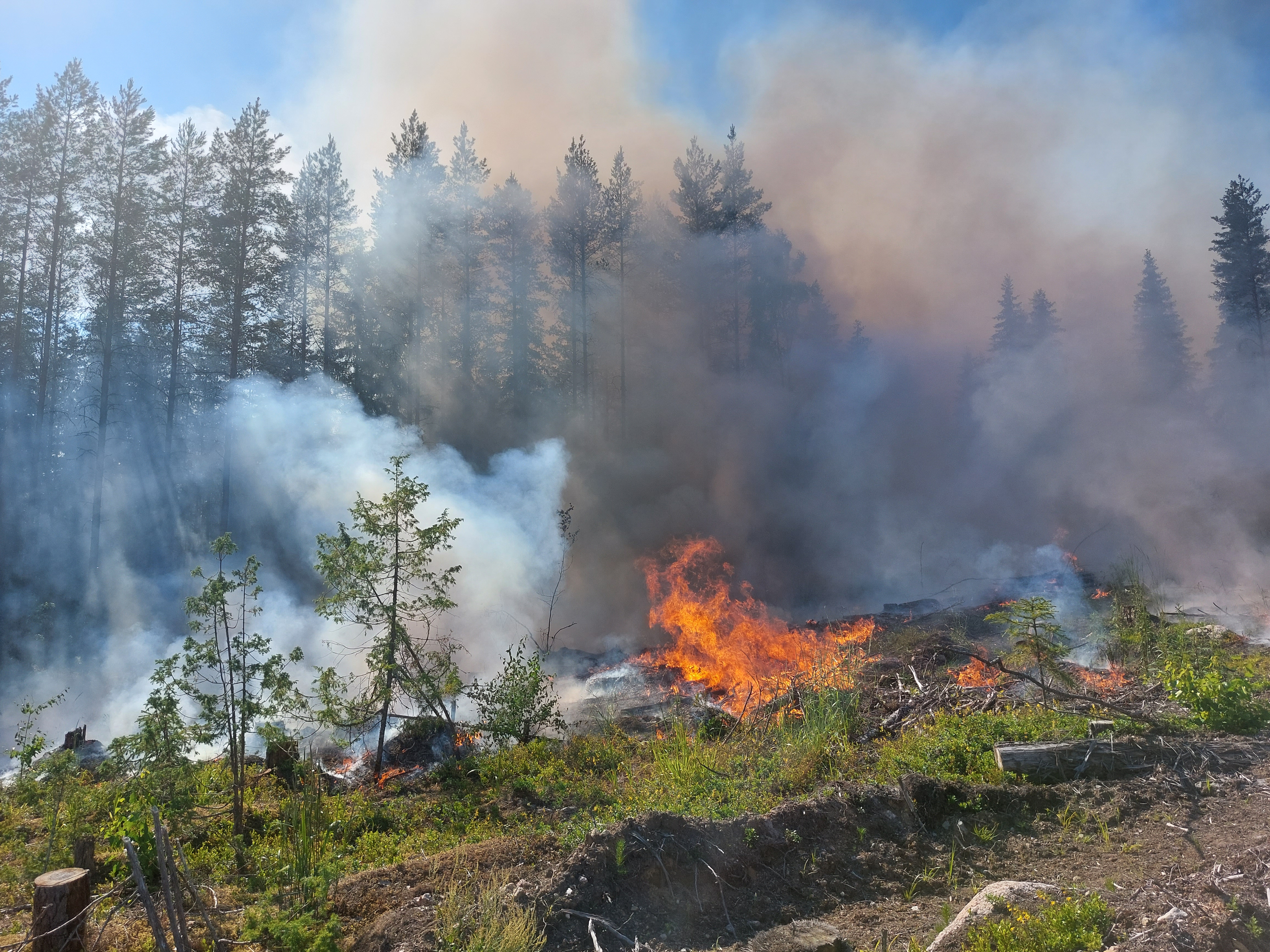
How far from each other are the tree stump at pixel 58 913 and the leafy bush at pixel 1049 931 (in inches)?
196

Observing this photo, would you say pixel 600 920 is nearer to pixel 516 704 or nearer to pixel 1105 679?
A: pixel 516 704

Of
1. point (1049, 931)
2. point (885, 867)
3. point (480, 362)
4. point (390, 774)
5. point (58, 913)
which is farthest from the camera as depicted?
point (480, 362)

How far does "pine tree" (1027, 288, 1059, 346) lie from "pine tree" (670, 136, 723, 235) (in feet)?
51.5

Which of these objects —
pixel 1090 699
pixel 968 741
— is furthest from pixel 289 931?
pixel 1090 699

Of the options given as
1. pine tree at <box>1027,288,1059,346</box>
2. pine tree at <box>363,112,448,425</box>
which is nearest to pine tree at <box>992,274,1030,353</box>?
pine tree at <box>1027,288,1059,346</box>

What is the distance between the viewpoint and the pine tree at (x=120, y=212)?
68.3 ft

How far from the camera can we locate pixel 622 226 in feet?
91.5

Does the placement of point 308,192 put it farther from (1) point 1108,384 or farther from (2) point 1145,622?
(1) point 1108,384

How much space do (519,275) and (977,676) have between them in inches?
916

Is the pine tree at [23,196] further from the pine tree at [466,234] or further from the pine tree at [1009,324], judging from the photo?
the pine tree at [1009,324]

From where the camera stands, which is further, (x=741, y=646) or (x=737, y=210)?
(x=737, y=210)

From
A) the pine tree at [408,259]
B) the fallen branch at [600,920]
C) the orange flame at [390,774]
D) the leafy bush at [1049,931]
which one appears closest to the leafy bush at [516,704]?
the orange flame at [390,774]

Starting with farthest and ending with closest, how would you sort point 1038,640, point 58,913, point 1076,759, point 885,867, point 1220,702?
point 1038,640 < point 1220,702 < point 1076,759 < point 885,867 < point 58,913

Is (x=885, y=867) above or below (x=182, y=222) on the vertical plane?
below
